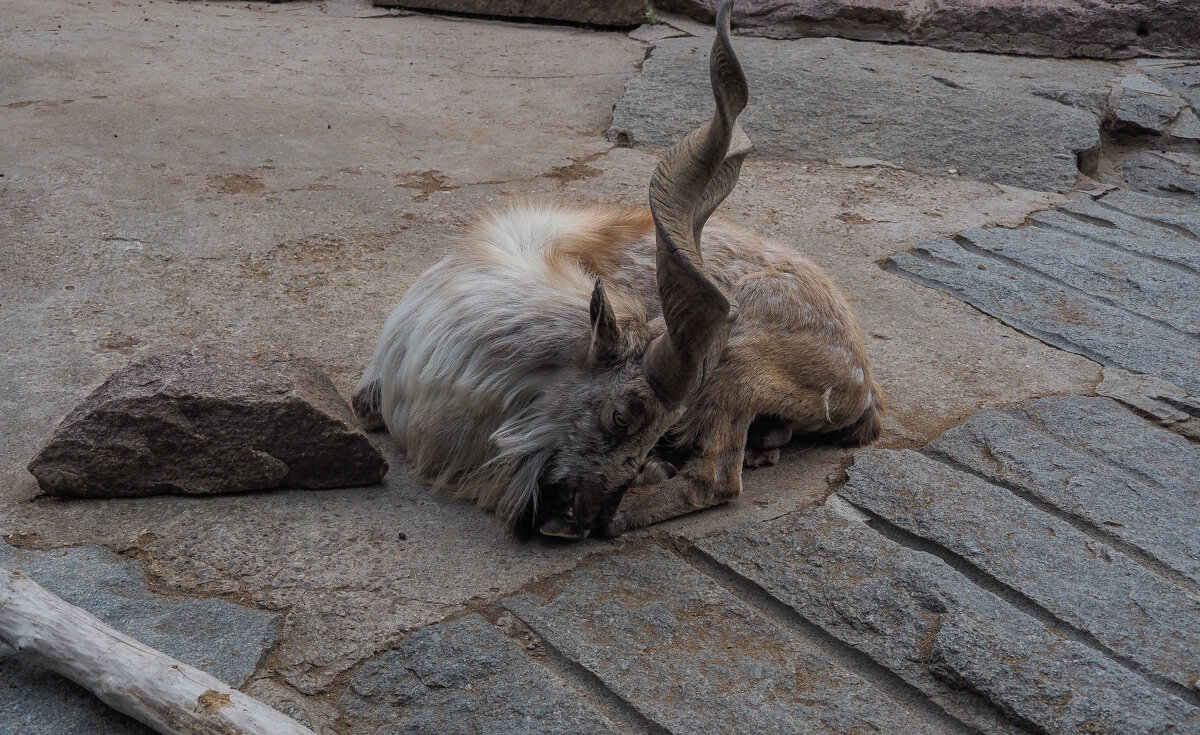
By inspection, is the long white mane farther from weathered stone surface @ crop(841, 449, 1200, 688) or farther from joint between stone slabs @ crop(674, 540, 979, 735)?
weathered stone surface @ crop(841, 449, 1200, 688)

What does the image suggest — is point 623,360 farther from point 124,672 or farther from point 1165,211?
point 1165,211

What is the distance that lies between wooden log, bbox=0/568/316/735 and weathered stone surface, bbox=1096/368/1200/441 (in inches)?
124

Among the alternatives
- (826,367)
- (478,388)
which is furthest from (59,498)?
(826,367)

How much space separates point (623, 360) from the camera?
307 centimetres

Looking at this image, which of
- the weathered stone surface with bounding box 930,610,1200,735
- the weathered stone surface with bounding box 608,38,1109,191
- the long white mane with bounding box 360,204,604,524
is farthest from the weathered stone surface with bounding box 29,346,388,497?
the weathered stone surface with bounding box 608,38,1109,191

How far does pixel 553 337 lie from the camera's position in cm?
317

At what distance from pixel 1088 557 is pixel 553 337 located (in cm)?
167

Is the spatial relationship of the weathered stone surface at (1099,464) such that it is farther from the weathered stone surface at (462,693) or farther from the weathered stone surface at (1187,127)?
the weathered stone surface at (1187,127)

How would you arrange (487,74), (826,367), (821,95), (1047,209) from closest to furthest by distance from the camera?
1. (826,367)
2. (1047,209)
3. (821,95)
4. (487,74)

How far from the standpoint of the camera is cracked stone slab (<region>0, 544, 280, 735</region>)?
7.24ft

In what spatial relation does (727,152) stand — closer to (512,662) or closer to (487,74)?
(512,662)

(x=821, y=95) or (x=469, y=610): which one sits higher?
(x=821, y=95)

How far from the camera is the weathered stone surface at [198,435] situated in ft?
9.62

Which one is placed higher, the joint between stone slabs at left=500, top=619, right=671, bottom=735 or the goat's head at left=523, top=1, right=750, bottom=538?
the goat's head at left=523, top=1, right=750, bottom=538
